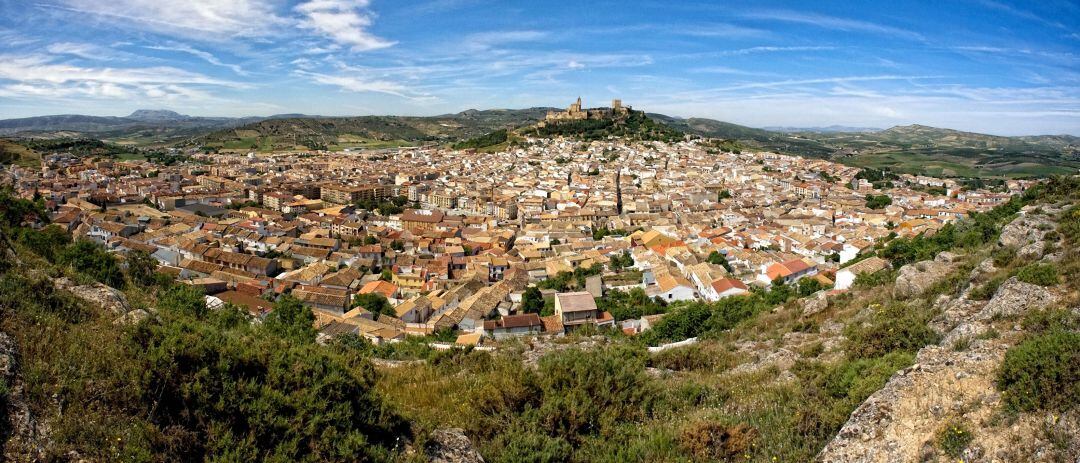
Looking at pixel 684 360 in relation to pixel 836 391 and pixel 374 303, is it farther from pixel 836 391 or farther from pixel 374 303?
pixel 374 303

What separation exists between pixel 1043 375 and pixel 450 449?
15.9ft

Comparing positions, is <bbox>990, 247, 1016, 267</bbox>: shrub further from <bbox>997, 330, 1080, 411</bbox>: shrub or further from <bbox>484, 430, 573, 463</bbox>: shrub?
<bbox>484, 430, 573, 463</bbox>: shrub

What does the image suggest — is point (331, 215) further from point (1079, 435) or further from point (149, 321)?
point (1079, 435)

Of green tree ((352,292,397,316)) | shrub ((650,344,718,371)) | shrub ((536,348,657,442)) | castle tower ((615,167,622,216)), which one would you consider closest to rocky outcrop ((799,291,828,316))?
shrub ((650,344,718,371))

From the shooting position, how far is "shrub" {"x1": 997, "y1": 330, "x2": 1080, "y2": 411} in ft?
14.2

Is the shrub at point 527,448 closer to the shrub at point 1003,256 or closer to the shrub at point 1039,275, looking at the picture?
the shrub at point 1039,275

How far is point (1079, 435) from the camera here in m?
3.96

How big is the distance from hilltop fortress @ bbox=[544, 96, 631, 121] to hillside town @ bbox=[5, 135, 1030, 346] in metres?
36.5

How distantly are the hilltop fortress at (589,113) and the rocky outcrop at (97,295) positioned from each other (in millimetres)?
114344

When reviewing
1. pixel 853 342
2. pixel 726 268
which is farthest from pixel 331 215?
pixel 853 342

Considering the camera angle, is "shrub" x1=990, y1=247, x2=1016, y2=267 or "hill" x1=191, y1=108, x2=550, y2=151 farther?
"hill" x1=191, y1=108, x2=550, y2=151

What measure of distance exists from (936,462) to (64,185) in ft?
242

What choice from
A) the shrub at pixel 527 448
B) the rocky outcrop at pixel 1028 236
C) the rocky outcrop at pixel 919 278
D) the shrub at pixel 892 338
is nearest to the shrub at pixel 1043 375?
the shrub at pixel 892 338

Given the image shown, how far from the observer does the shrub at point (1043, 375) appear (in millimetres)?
4328
